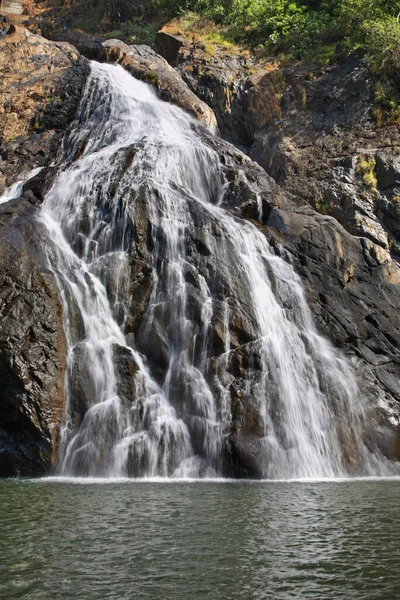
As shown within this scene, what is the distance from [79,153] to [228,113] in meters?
9.76

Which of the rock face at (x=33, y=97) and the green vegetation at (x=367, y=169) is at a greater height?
the rock face at (x=33, y=97)

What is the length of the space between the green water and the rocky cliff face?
3.82 metres

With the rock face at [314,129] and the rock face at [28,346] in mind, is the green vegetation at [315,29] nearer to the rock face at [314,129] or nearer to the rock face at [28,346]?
the rock face at [314,129]

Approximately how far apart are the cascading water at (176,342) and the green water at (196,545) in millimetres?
3163

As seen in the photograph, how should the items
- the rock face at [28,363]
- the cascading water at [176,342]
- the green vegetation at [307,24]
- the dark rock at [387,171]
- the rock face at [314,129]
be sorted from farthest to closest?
the green vegetation at [307,24], the dark rock at [387,171], the rock face at [314,129], the cascading water at [176,342], the rock face at [28,363]

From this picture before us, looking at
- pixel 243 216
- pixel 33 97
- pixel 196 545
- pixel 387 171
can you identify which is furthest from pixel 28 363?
pixel 387 171

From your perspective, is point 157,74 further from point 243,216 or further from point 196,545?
point 196,545

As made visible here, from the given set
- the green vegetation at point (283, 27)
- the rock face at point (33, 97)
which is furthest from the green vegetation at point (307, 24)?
the rock face at point (33, 97)

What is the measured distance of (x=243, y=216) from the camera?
19.2m

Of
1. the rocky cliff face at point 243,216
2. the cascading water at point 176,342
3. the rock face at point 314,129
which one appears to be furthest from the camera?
the rock face at point 314,129

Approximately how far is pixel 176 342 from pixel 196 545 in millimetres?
8673

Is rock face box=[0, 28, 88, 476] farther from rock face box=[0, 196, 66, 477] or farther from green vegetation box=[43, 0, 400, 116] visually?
green vegetation box=[43, 0, 400, 116]

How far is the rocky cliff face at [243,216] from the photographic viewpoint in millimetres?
13148

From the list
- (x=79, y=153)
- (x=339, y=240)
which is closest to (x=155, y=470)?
(x=339, y=240)
